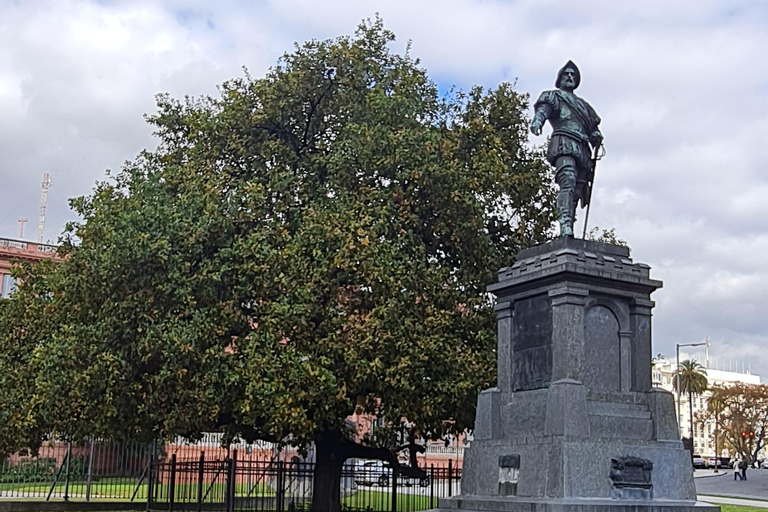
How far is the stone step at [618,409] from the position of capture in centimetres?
1333

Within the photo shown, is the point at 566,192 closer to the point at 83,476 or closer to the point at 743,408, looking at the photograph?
the point at 83,476

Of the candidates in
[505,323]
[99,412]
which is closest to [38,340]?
[99,412]

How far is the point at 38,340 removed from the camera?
22.8m

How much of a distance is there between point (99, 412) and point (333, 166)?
7.00 metres

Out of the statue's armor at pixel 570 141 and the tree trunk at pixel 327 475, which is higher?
the statue's armor at pixel 570 141

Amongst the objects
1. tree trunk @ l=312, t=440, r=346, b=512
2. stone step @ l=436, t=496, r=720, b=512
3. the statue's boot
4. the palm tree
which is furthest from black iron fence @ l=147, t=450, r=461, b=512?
the palm tree

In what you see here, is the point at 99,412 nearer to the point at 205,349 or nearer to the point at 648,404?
the point at 205,349

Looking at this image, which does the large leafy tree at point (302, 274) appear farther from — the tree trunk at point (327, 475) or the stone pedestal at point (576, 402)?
the stone pedestal at point (576, 402)

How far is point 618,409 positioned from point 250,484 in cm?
1310

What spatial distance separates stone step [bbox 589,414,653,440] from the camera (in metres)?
13.1

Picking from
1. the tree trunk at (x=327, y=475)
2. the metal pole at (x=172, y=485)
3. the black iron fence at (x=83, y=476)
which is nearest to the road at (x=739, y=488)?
the tree trunk at (x=327, y=475)

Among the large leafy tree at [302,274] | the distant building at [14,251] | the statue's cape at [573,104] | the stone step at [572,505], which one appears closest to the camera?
the stone step at [572,505]

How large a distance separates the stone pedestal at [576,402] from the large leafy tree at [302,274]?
414cm

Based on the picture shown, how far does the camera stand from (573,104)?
15.1 meters
